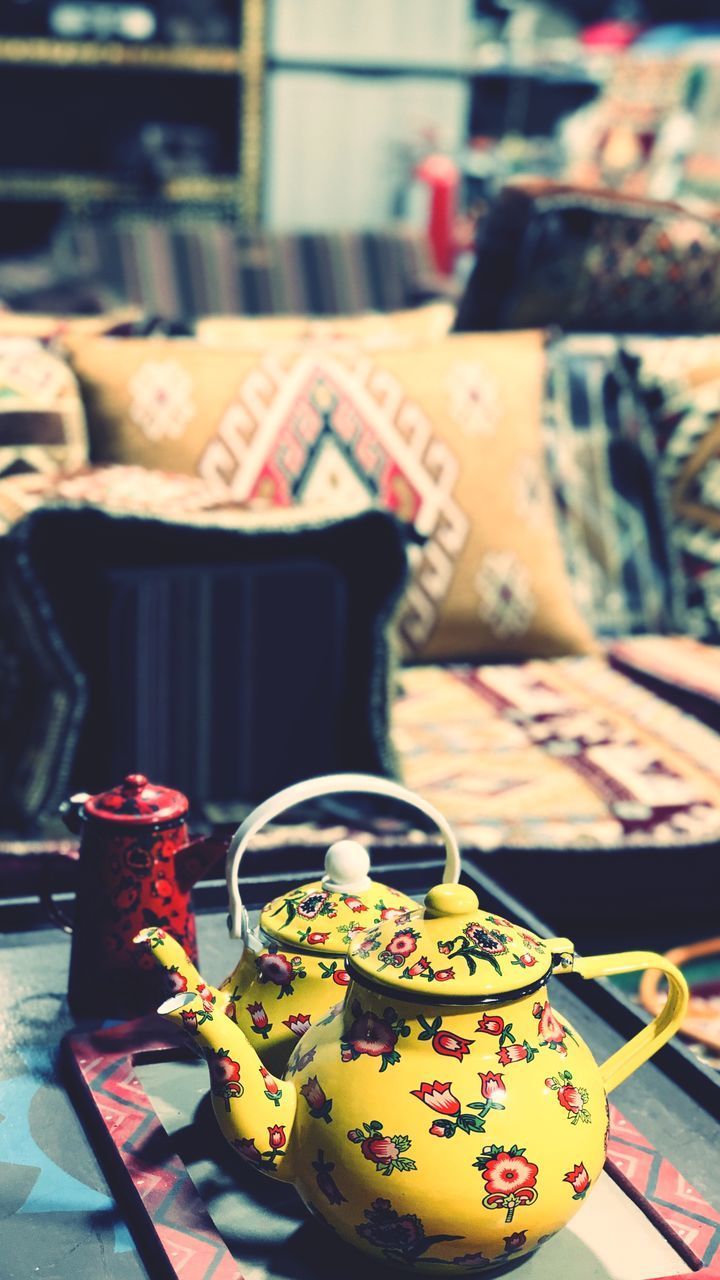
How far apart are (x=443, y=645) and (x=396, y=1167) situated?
4.18ft

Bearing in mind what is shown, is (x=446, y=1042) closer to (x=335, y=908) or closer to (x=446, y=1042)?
(x=446, y=1042)

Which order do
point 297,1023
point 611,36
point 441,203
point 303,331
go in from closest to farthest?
point 297,1023 < point 303,331 < point 441,203 < point 611,36

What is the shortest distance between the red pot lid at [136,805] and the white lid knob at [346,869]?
15 centimetres

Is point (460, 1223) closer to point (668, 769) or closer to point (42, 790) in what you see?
point (42, 790)

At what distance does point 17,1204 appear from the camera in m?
0.76

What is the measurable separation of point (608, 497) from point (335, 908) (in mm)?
1396

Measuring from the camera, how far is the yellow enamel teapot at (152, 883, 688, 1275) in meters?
0.65

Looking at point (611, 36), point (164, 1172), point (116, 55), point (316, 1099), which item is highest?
point (611, 36)

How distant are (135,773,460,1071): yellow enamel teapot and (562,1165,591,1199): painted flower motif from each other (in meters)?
0.15

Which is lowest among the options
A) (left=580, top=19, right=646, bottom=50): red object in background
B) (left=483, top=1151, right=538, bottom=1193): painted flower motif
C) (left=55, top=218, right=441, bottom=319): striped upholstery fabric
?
(left=483, top=1151, right=538, bottom=1193): painted flower motif

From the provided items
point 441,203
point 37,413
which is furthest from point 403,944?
point 441,203

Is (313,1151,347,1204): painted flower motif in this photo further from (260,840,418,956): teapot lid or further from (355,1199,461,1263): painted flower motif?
(260,840,418,956): teapot lid

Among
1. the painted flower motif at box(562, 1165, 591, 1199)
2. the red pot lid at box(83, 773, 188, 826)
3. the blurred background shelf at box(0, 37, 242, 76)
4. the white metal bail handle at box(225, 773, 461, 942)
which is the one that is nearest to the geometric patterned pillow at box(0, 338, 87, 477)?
the red pot lid at box(83, 773, 188, 826)

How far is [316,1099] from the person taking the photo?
0.67 meters
